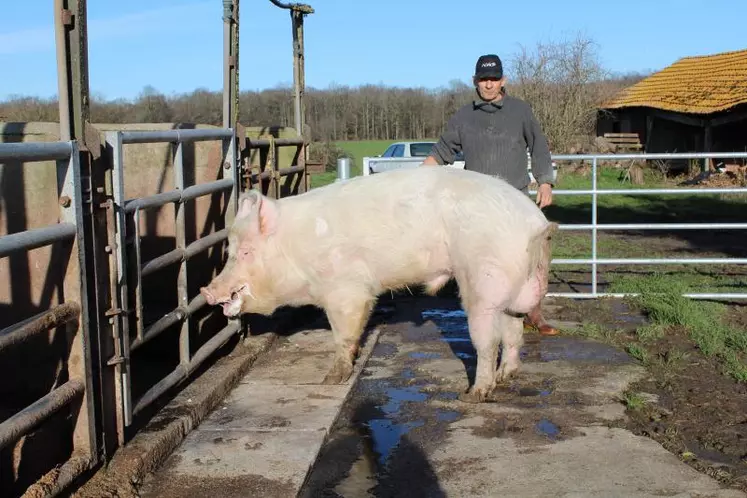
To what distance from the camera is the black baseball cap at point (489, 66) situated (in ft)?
20.1

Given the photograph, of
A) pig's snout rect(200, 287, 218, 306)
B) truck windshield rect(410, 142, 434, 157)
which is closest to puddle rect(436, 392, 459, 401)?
pig's snout rect(200, 287, 218, 306)

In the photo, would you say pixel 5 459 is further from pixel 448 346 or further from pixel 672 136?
pixel 672 136

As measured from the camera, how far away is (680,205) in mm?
18188

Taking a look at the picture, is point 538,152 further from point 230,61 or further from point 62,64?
point 62,64

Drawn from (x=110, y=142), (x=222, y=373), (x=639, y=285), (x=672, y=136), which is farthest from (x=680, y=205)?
(x=110, y=142)

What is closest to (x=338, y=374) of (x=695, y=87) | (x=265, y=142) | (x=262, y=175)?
(x=262, y=175)

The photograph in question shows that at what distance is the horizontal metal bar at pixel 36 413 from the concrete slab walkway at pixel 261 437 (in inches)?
22.6

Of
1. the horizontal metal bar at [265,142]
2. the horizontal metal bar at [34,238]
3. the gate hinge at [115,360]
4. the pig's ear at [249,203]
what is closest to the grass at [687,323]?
the pig's ear at [249,203]

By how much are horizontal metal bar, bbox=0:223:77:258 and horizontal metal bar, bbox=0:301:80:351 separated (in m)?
0.28

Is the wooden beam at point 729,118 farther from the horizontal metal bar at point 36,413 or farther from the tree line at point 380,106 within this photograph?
the horizontal metal bar at point 36,413

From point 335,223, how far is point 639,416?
210cm

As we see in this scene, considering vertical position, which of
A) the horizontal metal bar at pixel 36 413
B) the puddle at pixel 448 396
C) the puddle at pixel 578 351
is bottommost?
the puddle at pixel 578 351

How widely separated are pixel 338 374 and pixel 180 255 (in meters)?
1.25

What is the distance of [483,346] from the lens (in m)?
5.09
